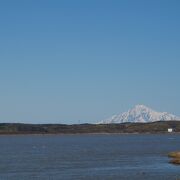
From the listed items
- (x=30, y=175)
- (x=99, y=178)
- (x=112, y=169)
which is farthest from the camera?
(x=112, y=169)

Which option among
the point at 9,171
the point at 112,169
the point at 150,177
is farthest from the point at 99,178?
the point at 9,171

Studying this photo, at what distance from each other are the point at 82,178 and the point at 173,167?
18772 millimetres

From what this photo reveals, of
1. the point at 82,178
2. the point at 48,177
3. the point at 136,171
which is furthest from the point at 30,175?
the point at 136,171

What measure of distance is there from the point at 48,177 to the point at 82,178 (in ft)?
16.0

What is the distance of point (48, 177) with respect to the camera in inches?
2712

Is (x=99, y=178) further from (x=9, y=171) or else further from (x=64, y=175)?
(x=9, y=171)

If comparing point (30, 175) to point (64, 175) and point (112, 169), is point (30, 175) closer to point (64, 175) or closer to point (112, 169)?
point (64, 175)

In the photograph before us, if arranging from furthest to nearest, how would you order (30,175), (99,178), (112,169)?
(112,169) → (30,175) → (99,178)

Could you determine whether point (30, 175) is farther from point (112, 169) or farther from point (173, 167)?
point (173, 167)

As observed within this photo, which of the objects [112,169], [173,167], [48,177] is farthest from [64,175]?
[173,167]

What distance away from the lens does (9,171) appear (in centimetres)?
7812

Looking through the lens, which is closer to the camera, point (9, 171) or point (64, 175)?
point (64, 175)

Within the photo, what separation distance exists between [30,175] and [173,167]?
22.3 metres

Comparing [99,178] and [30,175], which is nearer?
[99,178]
